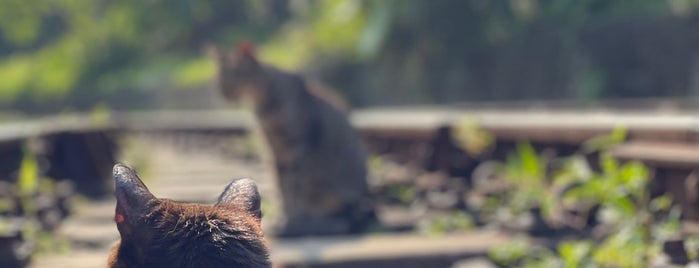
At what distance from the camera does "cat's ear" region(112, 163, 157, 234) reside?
2.28 meters

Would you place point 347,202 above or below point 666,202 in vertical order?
above

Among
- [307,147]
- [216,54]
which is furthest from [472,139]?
[216,54]

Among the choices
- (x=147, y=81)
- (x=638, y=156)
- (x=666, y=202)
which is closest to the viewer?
(x=666, y=202)

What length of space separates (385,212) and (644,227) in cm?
285

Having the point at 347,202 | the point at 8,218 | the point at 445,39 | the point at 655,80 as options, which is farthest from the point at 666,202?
the point at 445,39

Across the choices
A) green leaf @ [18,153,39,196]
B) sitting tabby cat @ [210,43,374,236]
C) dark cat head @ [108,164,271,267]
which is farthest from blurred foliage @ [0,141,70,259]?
dark cat head @ [108,164,271,267]

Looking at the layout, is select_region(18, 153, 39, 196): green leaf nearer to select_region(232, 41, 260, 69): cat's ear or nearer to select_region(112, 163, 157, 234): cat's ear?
select_region(232, 41, 260, 69): cat's ear

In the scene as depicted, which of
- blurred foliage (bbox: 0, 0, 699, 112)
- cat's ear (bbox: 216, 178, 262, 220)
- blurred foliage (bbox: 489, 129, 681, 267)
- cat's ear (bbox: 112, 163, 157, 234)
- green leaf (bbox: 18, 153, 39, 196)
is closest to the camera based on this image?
cat's ear (bbox: 112, 163, 157, 234)

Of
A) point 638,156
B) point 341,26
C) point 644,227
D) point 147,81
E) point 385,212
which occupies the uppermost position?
point 147,81

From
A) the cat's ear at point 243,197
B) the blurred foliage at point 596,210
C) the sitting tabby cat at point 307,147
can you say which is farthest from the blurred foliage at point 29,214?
the cat's ear at point 243,197

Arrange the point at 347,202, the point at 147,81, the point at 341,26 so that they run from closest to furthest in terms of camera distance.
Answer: the point at 347,202, the point at 341,26, the point at 147,81

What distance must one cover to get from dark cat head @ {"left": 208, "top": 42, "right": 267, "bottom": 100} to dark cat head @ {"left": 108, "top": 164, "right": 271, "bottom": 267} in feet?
17.9

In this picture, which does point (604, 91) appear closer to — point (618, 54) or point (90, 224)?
point (618, 54)

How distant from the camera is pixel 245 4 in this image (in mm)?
46375
